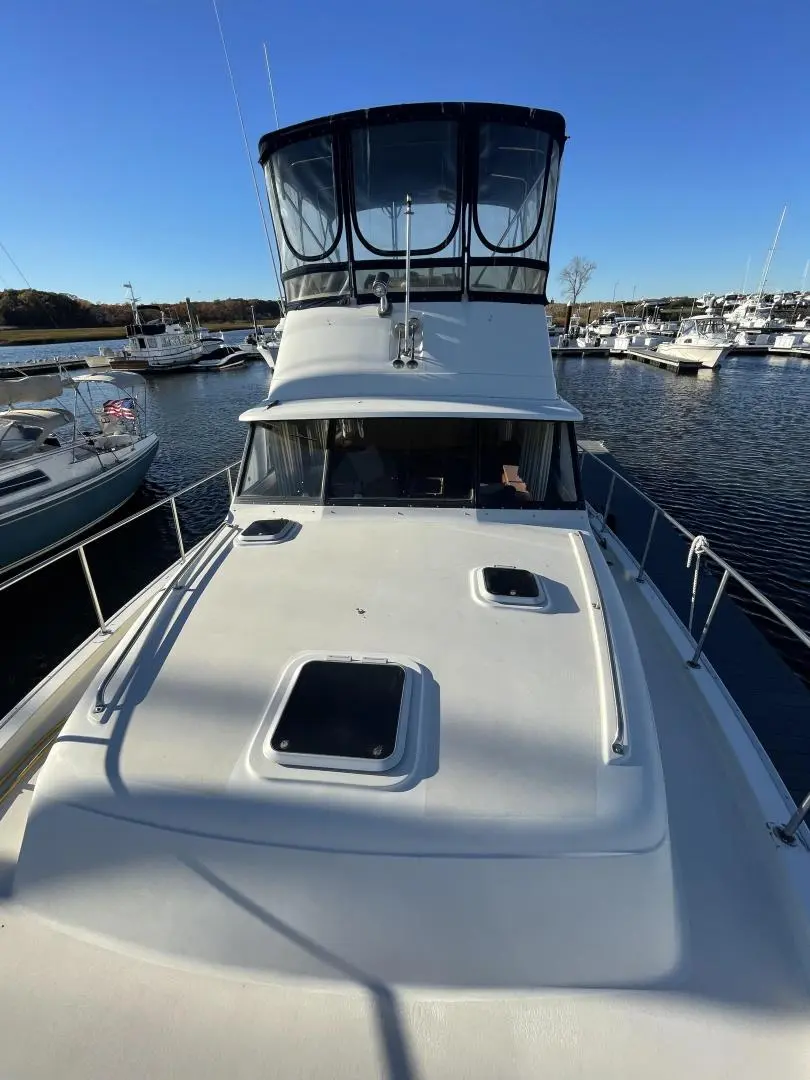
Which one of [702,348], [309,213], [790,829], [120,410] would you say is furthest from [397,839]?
[702,348]

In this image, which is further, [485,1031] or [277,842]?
[277,842]

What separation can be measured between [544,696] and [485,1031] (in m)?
1.20

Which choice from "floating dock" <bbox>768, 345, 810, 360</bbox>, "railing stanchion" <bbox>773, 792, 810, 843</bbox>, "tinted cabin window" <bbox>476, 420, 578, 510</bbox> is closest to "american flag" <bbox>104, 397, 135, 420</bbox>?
"tinted cabin window" <bbox>476, 420, 578, 510</bbox>

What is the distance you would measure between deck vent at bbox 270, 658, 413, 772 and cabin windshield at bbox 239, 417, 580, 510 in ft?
6.35

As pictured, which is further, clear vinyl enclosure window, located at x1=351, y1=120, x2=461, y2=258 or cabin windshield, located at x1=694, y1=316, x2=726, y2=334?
cabin windshield, located at x1=694, y1=316, x2=726, y2=334

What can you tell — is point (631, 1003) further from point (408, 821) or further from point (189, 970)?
point (189, 970)

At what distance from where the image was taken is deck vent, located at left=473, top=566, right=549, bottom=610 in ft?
9.43

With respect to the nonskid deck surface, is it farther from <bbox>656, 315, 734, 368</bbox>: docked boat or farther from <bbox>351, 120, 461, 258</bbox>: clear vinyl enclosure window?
<bbox>656, 315, 734, 368</bbox>: docked boat

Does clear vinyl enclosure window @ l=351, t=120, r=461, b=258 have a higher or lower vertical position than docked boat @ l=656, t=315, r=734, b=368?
higher

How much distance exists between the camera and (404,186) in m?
4.65

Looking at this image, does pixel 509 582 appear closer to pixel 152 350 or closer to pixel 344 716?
pixel 344 716

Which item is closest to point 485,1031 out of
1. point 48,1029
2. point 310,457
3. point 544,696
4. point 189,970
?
point 189,970

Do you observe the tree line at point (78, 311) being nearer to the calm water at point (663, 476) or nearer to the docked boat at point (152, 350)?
the docked boat at point (152, 350)

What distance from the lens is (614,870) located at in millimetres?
1703
